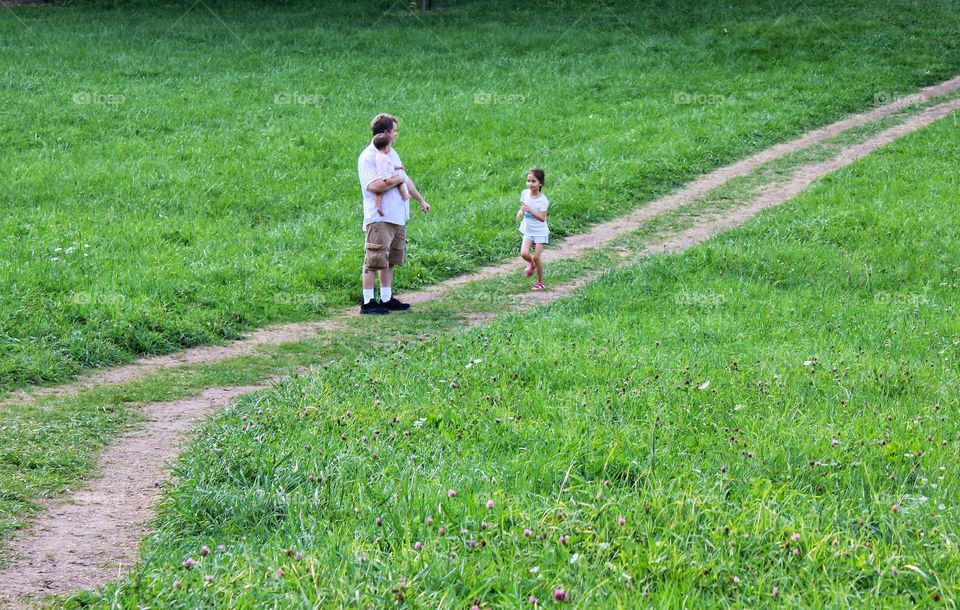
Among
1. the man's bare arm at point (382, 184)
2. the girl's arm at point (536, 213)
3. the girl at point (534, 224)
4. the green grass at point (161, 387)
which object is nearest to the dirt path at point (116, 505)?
the green grass at point (161, 387)

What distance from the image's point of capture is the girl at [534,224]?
33.8 ft

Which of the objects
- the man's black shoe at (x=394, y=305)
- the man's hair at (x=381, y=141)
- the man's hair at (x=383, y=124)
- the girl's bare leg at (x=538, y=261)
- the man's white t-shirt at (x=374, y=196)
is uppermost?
the man's hair at (x=383, y=124)

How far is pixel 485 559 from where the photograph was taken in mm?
3885

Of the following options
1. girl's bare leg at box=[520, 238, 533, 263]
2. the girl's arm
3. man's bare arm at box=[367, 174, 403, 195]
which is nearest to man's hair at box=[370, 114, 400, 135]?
man's bare arm at box=[367, 174, 403, 195]

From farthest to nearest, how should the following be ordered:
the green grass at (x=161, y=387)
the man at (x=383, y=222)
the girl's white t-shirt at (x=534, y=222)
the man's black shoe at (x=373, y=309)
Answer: the girl's white t-shirt at (x=534, y=222) < the man's black shoe at (x=373, y=309) < the man at (x=383, y=222) < the green grass at (x=161, y=387)

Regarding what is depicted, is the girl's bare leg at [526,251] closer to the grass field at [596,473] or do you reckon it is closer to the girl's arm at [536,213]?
the girl's arm at [536,213]

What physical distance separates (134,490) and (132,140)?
12.1 m

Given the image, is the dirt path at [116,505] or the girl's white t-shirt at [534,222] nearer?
the dirt path at [116,505]

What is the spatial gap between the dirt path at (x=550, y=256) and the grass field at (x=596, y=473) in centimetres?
153

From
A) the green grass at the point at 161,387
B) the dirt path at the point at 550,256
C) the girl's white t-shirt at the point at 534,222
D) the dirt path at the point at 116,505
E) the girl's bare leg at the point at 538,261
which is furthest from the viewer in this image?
the girl's white t-shirt at the point at 534,222

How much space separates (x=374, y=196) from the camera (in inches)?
366

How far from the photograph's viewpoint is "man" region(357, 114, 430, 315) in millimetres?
9242

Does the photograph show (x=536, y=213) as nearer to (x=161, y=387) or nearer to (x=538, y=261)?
(x=538, y=261)

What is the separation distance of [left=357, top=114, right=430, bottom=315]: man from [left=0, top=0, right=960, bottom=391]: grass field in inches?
21.9
